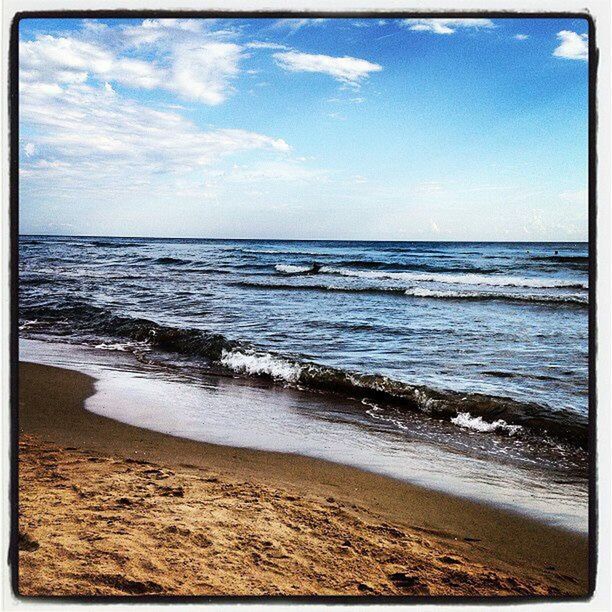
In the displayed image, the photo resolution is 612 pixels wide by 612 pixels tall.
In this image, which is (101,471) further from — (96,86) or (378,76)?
(378,76)

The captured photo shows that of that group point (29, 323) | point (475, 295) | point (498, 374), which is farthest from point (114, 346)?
point (475, 295)

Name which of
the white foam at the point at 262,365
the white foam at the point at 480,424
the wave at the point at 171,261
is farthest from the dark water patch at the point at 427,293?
the white foam at the point at 262,365

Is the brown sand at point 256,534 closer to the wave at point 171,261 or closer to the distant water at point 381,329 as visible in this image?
the distant water at point 381,329

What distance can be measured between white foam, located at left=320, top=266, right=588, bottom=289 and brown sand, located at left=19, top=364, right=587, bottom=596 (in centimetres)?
517

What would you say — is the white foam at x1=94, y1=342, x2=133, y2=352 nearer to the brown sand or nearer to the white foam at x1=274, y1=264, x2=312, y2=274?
the brown sand

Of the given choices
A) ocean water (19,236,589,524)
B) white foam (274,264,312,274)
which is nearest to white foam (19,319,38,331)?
ocean water (19,236,589,524)

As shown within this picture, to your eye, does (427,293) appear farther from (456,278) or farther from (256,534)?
(256,534)

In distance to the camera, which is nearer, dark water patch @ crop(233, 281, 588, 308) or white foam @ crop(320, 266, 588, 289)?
dark water patch @ crop(233, 281, 588, 308)

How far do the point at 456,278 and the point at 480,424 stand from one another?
28.1 ft

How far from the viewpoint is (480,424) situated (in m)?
3.67

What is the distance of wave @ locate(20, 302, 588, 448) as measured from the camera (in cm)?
362

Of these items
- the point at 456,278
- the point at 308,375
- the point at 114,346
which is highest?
the point at 456,278

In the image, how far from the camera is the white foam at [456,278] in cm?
875

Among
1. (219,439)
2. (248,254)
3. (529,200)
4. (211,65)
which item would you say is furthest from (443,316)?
(248,254)
